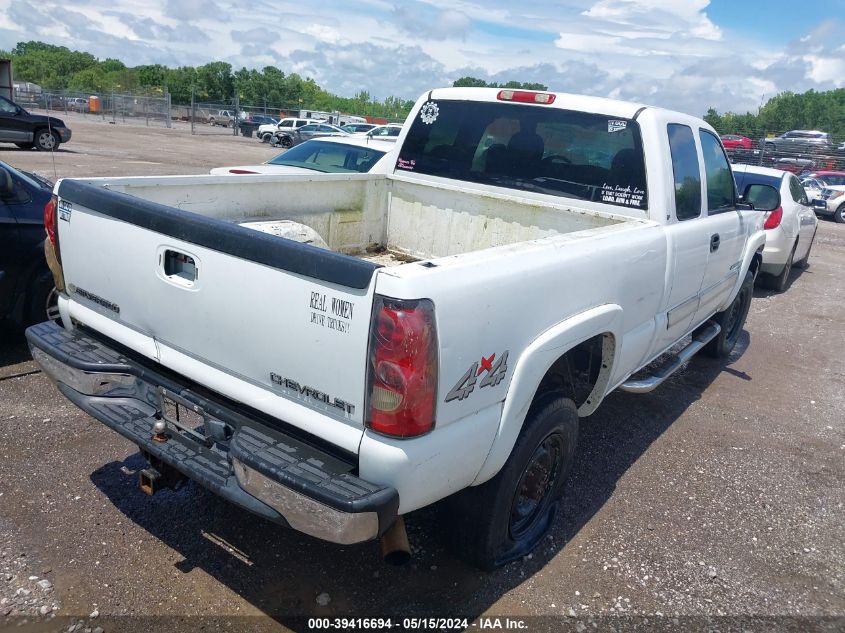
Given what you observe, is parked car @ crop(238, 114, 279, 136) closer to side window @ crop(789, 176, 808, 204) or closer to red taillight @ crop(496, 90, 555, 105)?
side window @ crop(789, 176, 808, 204)

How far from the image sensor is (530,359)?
2.69 meters

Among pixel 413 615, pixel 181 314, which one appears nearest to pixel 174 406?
pixel 181 314

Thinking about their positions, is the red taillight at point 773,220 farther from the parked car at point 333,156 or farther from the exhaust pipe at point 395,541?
the exhaust pipe at point 395,541

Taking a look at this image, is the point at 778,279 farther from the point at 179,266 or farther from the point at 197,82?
the point at 197,82

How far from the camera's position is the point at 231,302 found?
2568 millimetres

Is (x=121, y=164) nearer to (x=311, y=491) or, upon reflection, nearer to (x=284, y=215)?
(x=284, y=215)

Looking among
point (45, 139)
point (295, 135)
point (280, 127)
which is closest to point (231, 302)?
point (45, 139)

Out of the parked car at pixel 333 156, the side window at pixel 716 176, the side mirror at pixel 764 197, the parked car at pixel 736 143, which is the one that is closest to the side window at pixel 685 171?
the side window at pixel 716 176

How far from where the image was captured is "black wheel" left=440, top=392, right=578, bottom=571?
293cm

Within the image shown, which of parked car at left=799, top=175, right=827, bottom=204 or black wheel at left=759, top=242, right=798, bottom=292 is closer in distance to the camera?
black wheel at left=759, top=242, right=798, bottom=292

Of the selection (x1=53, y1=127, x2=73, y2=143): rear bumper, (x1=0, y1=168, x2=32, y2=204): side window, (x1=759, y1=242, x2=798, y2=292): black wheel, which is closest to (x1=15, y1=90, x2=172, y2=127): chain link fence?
(x1=53, y1=127, x2=73, y2=143): rear bumper

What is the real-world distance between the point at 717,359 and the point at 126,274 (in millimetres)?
5512

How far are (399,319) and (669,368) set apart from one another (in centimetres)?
286

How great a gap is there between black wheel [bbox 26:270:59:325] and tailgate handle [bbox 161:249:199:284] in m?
2.70
